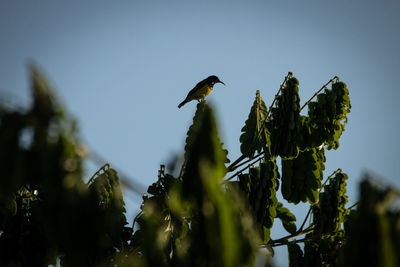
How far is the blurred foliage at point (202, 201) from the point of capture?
192 centimetres

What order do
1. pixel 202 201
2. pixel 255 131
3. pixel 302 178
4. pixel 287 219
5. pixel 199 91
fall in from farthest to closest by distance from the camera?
pixel 199 91
pixel 287 219
pixel 255 131
pixel 302 178
pixel 202 201

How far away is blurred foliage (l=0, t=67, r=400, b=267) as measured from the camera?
1925 millimetres

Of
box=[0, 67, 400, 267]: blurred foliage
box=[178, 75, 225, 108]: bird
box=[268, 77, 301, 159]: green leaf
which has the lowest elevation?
box=[0, 67, 400, 267]: blurred foliage

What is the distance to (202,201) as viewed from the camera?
1889 mm

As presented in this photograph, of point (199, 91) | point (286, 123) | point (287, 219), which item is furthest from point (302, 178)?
point (199, 91)

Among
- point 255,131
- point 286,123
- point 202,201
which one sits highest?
point 255,131

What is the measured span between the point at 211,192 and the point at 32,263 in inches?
113

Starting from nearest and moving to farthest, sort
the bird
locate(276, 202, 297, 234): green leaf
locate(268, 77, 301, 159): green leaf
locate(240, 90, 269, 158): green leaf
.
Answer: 1. locate(268, 77, 301, 159): green leaf
2. locate(240, 90, 269, 158): green leaf
3. locate(276, 202, 297, 234): green leaf
4. the bird

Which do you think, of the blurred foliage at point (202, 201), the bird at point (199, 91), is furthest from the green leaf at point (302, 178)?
the bird at point (199, 91)

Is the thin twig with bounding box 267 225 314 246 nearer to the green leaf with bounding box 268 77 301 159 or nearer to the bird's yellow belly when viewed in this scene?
the green leaf with bounding box 268 77 301 159

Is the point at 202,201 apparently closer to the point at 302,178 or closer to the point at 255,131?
the point at 302,178

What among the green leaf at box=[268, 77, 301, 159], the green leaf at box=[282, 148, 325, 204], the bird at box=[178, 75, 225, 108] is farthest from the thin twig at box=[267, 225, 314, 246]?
the bird at box=[178, 75, 225, 108]

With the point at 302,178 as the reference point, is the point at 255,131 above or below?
above

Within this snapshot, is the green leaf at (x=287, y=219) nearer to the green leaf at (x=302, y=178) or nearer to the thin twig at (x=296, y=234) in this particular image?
the thin twig at (x=296, y=234)
